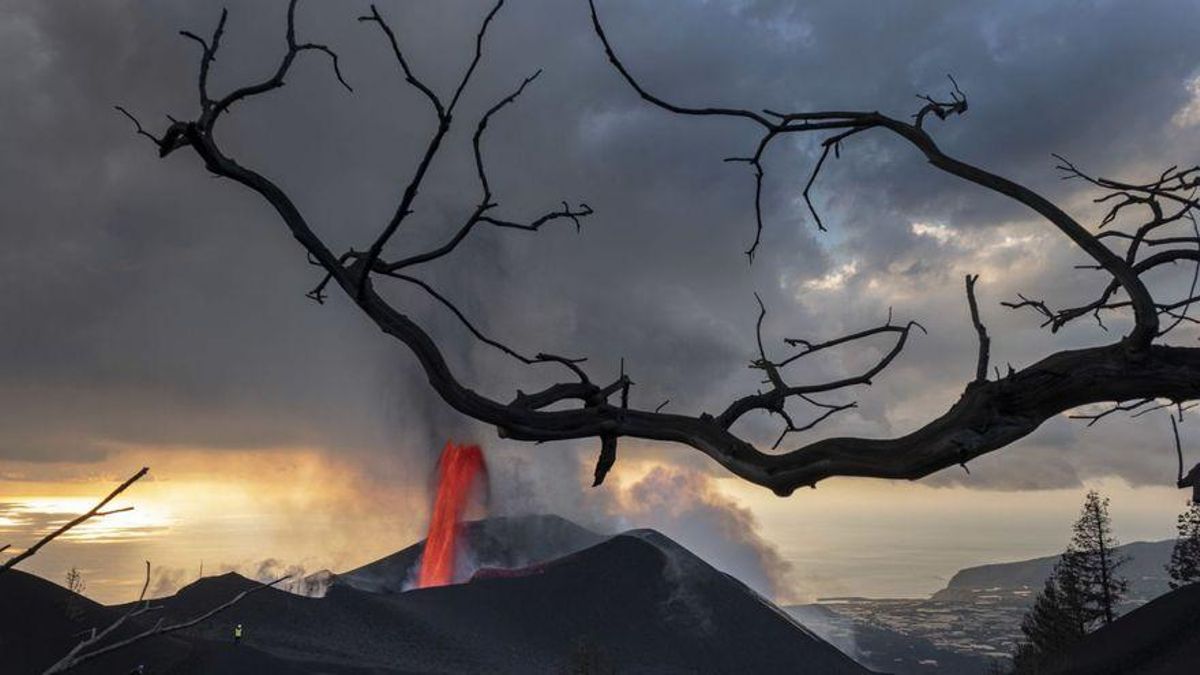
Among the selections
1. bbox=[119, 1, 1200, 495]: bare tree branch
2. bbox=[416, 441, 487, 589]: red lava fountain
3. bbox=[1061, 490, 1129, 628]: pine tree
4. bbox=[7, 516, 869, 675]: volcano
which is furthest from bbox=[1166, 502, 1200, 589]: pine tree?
bbox=[416, 441, 487, 589]: red lava fountain

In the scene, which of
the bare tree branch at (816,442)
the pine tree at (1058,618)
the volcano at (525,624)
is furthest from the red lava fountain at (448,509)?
the bare tree branch at (816,442)

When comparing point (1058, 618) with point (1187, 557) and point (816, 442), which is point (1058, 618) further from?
point (816, 442)

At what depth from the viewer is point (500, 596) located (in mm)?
127625

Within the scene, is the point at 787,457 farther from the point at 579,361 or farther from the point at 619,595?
the point at 619,595

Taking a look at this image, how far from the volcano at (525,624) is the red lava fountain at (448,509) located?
4525mm

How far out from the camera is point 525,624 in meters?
121

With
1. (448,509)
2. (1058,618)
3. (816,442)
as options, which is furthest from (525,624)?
(816,442)

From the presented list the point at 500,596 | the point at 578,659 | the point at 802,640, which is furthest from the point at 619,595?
the point at 578,659

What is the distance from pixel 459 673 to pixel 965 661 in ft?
458

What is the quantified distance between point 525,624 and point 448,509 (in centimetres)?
6230

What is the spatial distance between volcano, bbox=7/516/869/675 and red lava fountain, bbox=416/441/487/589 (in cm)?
452

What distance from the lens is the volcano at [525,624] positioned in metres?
82.7

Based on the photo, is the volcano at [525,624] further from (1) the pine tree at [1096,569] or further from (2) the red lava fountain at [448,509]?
(1) the pine tree at [1096,569]

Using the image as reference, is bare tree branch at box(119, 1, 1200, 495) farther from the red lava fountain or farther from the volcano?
the red lava fountain
